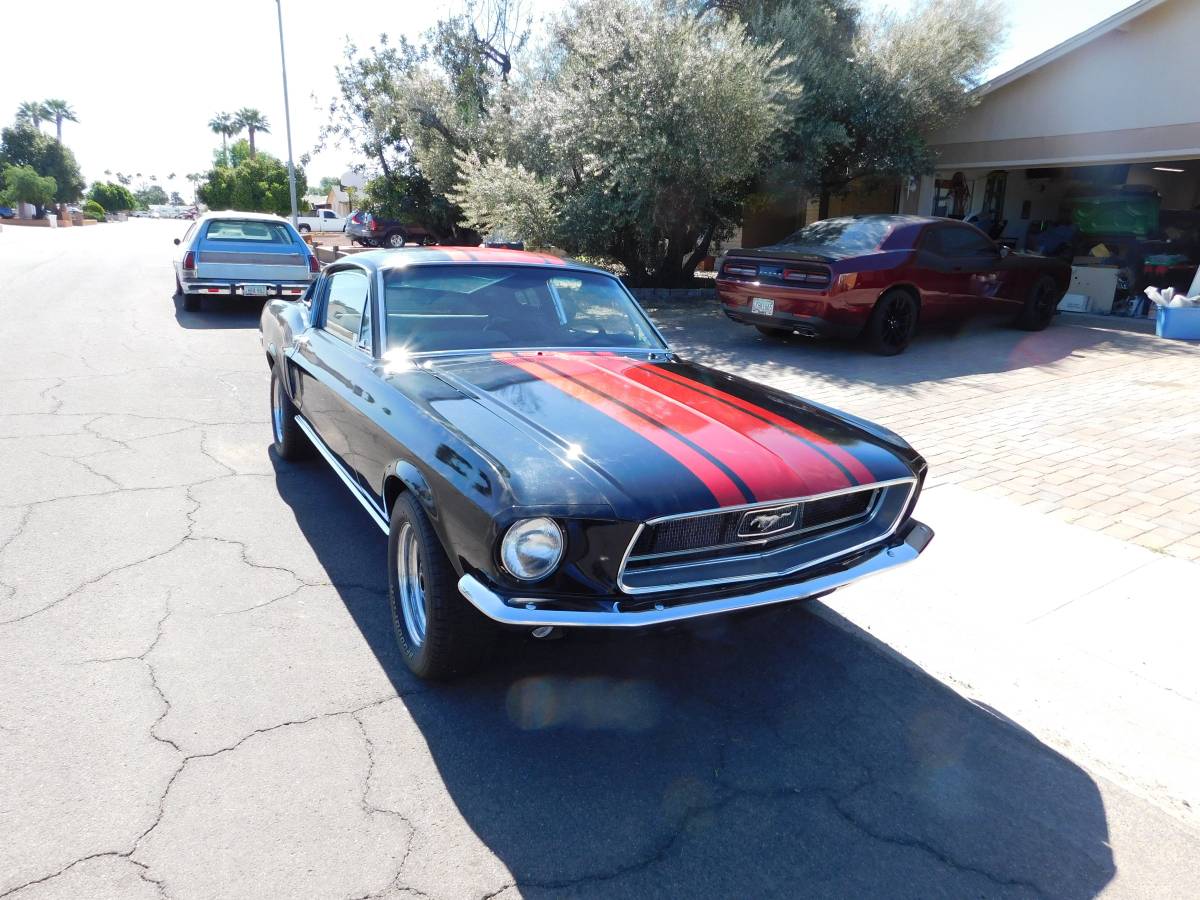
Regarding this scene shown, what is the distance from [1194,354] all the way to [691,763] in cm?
1026

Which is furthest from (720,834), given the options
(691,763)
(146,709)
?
(146,709)

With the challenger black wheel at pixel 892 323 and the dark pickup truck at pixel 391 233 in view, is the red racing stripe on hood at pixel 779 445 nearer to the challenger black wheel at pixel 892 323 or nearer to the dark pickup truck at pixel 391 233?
the challenger black wheel at pixel 892 323

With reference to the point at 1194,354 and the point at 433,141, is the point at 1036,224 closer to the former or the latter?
the point at 1194,354

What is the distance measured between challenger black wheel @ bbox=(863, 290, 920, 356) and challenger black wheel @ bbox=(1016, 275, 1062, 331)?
252cm

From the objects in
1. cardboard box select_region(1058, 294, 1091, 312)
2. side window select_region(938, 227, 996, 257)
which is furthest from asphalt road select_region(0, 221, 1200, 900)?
cardboard box select_region(1058, 294, 1091, 312)

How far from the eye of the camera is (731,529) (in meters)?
2.66

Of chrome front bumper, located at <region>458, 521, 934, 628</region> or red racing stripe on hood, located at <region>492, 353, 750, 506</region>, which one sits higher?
red racing stripe on hood, located at <region>492, 353, 750, 506</region>

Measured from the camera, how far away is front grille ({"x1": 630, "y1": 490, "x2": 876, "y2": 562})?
99.6 inches

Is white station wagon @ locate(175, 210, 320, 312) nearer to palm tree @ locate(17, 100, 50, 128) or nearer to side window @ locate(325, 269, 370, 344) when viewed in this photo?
side window @ locate(325, 269, 370, 344)

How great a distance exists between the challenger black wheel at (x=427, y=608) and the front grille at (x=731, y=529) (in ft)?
2.09

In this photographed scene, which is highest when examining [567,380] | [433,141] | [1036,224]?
[433,141]

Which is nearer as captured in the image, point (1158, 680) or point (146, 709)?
point (146, 709)

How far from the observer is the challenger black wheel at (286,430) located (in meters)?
5.18

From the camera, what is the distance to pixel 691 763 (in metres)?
2.62
